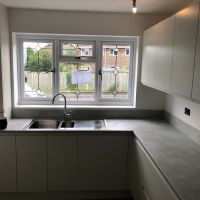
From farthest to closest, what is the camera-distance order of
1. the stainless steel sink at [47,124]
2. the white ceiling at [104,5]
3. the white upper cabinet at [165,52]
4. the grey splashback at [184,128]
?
the stainless steel sink at [47,124] < the white ceiling at [104,5] < the grey splashback at [184,128] < the white upper cabinet at [165,52]

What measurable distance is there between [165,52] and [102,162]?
1400mm

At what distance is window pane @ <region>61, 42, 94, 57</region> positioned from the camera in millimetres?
3240

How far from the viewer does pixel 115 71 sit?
3346 mm

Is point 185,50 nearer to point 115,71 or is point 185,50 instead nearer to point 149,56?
point 149,56

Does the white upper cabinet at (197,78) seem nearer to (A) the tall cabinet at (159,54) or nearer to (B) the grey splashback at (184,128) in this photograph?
(A) the tall cabinet at (159,54)

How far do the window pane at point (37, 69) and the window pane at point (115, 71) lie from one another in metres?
0.77

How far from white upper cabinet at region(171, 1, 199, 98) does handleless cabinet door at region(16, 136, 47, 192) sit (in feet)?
5.09

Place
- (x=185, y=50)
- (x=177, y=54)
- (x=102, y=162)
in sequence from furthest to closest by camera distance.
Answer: (x=102, y=162) → (x=177, y=54) → (x=185, y=50)

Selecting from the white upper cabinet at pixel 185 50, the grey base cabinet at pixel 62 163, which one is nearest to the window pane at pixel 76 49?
the grey base cabinet at pixel 62 163

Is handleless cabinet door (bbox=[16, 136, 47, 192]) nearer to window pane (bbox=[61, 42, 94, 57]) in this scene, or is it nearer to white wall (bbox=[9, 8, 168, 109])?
window pane (bbox=[61, 42, 94, 57])

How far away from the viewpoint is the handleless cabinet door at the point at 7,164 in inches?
101

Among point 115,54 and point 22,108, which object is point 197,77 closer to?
point 115,54

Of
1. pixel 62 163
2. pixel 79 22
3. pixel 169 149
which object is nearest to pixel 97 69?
pixel 79 22

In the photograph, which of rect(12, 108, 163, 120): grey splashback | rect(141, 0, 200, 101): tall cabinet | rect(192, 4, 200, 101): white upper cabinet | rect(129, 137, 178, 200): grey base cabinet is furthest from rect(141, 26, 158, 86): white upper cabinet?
rect(192, 4, 200, 101): white upper cabinet
